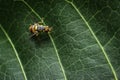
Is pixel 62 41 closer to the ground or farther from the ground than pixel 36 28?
closer to the ground

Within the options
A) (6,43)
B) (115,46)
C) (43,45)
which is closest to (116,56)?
(115,46)

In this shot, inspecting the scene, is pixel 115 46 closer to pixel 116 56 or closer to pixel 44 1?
pixel 116 56

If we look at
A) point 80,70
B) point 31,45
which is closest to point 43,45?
point 31,45

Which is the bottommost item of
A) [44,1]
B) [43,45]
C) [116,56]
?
[116,56]

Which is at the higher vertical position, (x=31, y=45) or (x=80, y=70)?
(x=31, y=45)

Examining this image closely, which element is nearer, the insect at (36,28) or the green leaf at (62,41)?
the green leaf at (62,41)

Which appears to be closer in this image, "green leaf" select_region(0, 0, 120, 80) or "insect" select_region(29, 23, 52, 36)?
"green leaf" select_region(0, 0, 120, 80)
